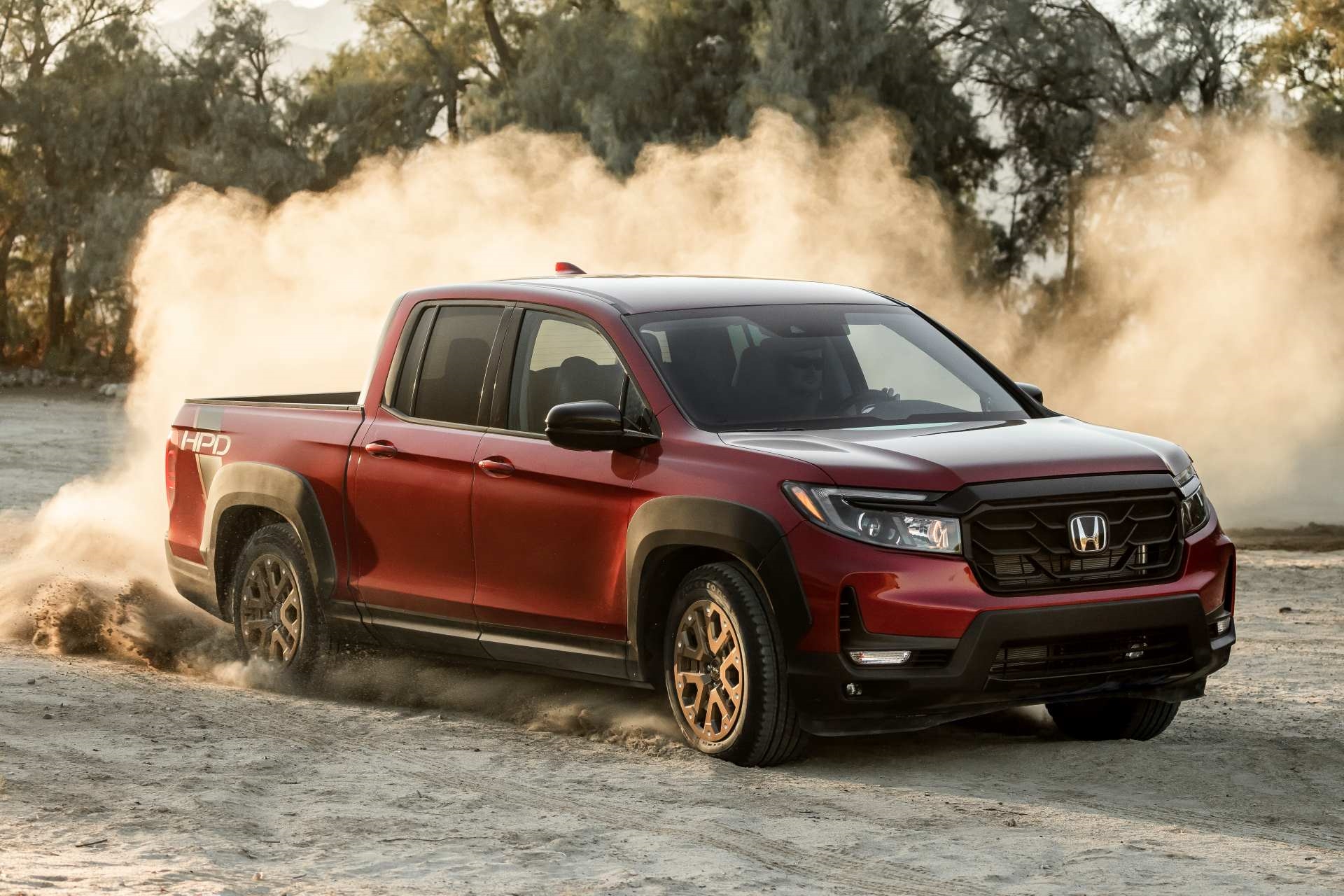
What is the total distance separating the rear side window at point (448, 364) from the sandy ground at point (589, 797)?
1251 millimetres

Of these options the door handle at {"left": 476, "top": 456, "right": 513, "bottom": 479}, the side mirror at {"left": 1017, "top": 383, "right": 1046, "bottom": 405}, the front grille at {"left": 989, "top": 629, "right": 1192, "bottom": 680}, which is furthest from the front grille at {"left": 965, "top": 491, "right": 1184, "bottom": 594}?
the door handle at {"left": 476, "top": 456, "right": 513, "bottom": 479}

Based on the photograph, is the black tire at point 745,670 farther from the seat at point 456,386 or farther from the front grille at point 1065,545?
the seat at point 456,386

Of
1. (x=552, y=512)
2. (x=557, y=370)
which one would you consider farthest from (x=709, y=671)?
(x=557, y=370)

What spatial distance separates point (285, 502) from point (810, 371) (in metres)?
2.50

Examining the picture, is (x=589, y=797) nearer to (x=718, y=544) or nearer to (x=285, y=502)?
(x=718, y=544)

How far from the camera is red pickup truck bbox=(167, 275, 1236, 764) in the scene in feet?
20.9

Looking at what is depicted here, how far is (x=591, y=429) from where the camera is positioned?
6914 mm

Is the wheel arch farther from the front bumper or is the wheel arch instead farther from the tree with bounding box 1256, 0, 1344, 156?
the tree with bounding box 1256, 0, 1344, 156

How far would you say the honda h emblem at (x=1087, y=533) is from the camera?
21.2ft

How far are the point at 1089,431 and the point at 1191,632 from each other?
32.5 inches

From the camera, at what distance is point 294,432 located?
339 inches

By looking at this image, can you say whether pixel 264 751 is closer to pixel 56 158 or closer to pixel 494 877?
pixel 494 877

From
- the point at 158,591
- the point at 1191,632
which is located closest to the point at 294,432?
the point at 158,591

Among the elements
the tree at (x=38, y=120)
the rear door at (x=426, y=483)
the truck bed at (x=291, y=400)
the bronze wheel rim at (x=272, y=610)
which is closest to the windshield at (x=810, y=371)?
the rear door at (x=426, y=483)
